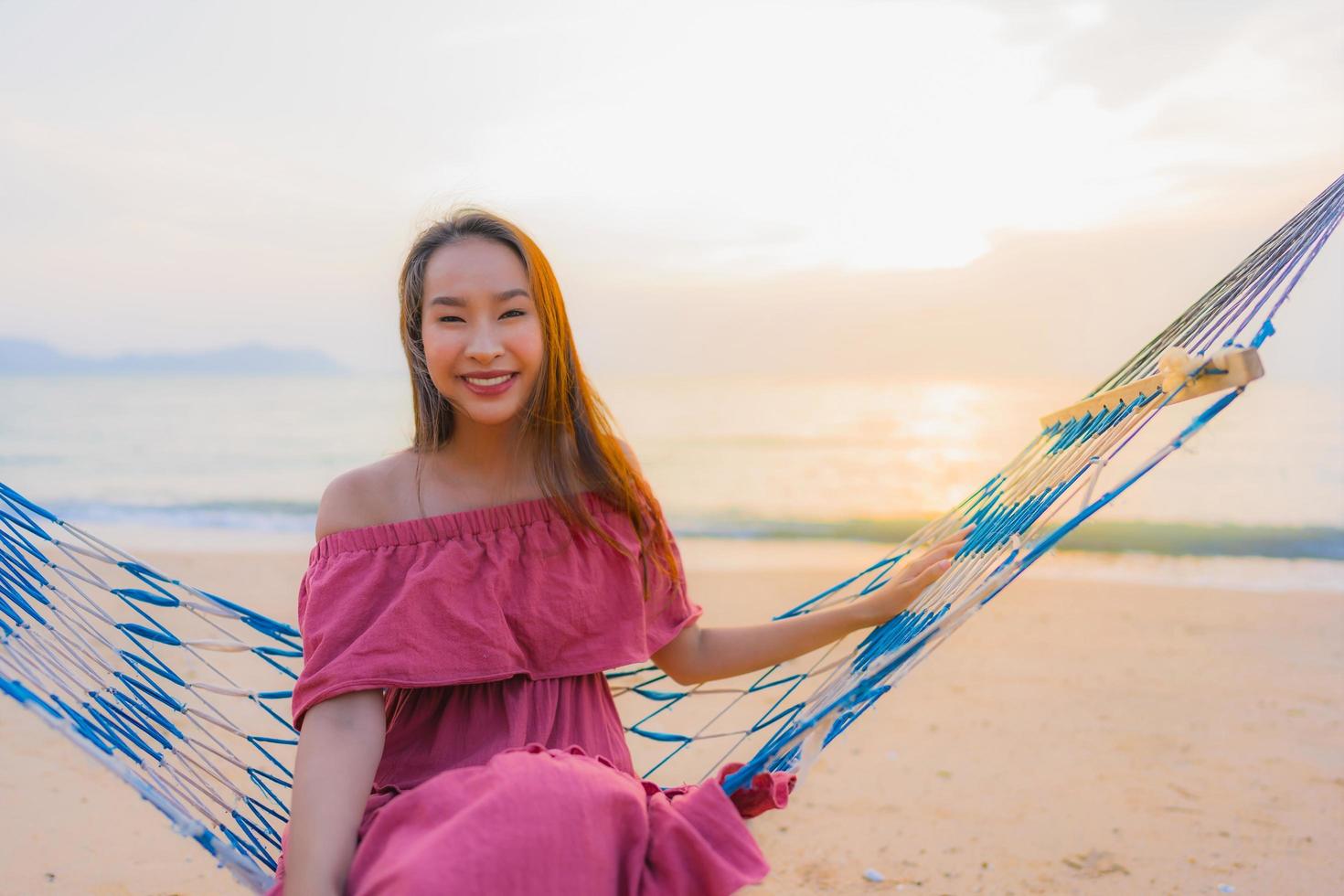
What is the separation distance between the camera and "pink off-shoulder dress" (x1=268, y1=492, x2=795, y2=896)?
1068 mm

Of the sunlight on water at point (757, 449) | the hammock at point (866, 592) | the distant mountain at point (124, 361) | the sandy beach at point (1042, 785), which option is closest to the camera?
the hammock at point (866, 592)

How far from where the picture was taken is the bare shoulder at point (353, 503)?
4.73ft

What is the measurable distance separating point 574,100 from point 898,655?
8.77 m

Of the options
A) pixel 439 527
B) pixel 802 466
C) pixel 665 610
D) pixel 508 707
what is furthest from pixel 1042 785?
pixel 802 466

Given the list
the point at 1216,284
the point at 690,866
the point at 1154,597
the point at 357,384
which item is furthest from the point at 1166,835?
the point at 357,384

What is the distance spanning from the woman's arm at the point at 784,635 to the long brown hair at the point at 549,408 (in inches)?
5.9

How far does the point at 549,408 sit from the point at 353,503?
306mm

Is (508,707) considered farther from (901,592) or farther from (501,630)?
(901,592)

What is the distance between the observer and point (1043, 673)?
159 inches

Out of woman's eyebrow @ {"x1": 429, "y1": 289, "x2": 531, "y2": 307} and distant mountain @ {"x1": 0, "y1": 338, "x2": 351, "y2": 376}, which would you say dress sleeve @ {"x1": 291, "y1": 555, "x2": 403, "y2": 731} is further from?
distant mountain @ {"x1": 0, "y1": 338, "x2": 351, "y2": 376}

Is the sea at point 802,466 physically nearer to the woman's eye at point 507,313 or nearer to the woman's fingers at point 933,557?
the woman's eye at point 507,313

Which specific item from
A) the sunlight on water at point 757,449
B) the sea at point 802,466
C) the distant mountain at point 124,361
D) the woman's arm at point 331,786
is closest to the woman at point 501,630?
the woman's arm at point 331,786

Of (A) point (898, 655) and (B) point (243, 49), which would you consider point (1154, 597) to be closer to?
(A) point (898, 655)

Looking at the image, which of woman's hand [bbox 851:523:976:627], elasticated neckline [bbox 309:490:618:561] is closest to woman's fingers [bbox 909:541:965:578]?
woman's hand [bbox 851:523:976:627]
